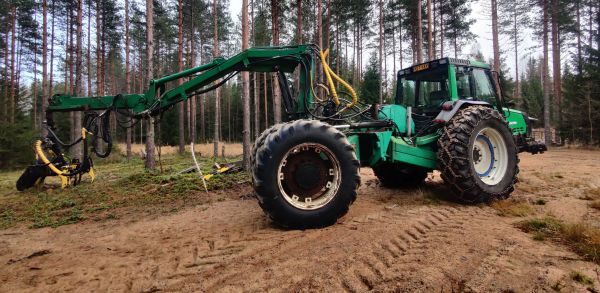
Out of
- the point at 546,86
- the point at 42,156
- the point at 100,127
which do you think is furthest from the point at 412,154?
the point at 546,86

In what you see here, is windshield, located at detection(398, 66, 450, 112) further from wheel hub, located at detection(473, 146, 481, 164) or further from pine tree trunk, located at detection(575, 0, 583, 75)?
pine tree trunk, located at detection(575, 0, 583, 75)

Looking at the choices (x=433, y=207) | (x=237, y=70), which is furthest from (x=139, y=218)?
(x=433, y=207)

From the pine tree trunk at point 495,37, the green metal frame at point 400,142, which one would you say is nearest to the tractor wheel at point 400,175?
the green metal frame at point 400,142

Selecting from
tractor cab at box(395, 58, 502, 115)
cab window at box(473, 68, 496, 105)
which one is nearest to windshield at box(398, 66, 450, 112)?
tractor cab at box(395, 58, 502, 115)

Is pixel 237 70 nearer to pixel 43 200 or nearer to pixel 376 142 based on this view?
pixel 376 142

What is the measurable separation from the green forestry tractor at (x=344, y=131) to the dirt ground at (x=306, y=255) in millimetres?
437

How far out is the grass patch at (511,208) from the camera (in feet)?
14.4

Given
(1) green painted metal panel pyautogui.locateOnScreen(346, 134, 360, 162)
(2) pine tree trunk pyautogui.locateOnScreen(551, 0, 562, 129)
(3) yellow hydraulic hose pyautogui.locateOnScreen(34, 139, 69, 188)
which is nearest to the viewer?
(1) green painted metal panel pyautogui.locateOnScreen(346, 134, 360, 162)

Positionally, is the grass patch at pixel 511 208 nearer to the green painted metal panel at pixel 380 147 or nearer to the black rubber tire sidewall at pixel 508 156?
the black rubber tire sidewall at pixel 508 156

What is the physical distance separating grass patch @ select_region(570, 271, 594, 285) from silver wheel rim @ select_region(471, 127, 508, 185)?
3.21 m

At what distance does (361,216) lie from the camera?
14.8 ft

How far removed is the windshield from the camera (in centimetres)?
619

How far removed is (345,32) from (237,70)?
2643cm

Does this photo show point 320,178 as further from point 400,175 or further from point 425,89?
point 425,89
